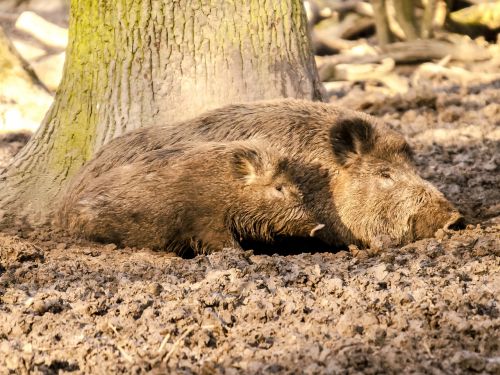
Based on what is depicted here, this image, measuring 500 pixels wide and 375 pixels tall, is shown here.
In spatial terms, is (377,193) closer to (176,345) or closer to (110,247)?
(110,247)

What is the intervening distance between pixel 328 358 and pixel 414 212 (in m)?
2.85

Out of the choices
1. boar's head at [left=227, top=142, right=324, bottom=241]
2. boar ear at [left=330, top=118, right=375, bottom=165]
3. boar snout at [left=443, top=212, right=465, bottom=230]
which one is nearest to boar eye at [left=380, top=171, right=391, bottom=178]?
boar ear at [left=330, top=118, right=375, bottom=165]

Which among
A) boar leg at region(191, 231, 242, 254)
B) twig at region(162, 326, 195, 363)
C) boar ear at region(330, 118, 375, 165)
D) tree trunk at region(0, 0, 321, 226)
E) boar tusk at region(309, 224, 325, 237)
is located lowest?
boar tusk at region(309, 224, 325, 237)

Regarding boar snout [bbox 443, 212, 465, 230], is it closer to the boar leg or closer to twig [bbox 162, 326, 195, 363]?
the boar leg

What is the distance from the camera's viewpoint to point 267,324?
409 cm

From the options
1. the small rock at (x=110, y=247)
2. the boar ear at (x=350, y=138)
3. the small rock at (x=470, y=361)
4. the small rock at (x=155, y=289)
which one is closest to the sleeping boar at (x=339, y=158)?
the boar ear at (x=350, y=138)

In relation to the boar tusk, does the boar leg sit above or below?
above

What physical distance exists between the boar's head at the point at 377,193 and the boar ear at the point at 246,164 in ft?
2.10

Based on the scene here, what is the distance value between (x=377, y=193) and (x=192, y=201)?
1.40 m

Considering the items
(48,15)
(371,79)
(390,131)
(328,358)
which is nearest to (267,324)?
(328,358)

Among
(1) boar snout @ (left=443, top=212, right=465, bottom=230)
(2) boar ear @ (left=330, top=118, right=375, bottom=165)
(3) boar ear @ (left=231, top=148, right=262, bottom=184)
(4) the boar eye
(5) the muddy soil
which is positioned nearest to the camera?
(5) the muddy soil

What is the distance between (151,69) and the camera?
264 inches

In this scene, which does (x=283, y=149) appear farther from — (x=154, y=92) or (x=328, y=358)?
(x=328, y=358)

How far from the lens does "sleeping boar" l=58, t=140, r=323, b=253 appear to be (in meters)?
5.77
